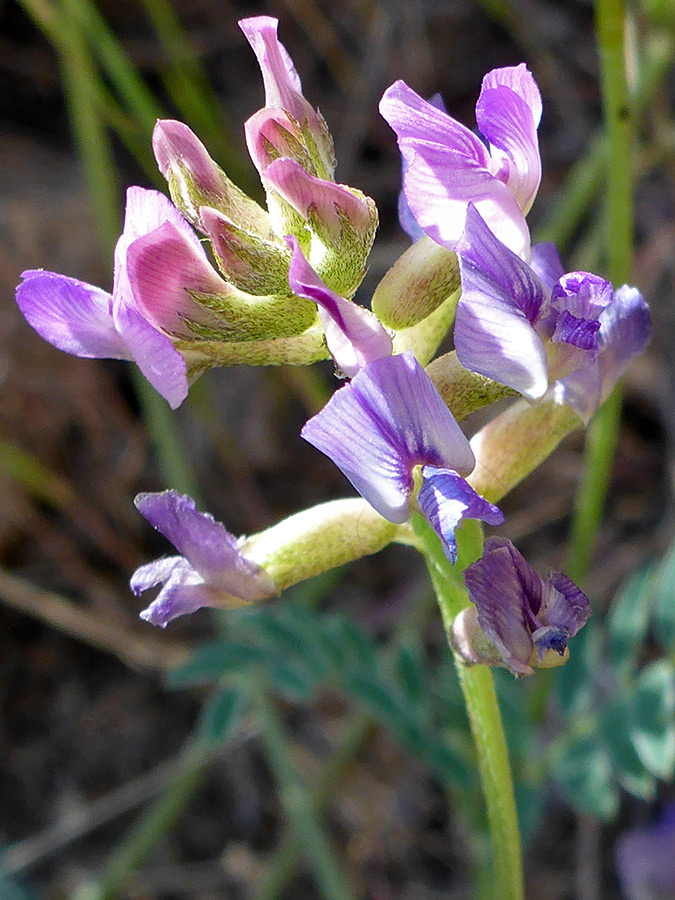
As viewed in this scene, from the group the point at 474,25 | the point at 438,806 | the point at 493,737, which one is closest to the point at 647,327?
the point at 493,737

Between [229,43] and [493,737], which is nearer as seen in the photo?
[493,737]

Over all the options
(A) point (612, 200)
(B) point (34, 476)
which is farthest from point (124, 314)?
(B) point (34, 476)

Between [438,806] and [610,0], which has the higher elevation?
[610,0]

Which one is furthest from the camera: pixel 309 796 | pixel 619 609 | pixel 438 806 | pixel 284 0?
pixel 284 0

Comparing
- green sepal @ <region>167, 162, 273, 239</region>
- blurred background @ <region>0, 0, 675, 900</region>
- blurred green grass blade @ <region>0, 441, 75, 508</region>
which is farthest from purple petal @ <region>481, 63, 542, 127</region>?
blurred green grass blade @ <region>0, 441, 75, 508</region>

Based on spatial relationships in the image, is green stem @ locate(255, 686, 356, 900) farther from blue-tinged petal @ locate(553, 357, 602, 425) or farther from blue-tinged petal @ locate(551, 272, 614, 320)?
blue-tinged petal @ locate(551, 272, 614, 320)

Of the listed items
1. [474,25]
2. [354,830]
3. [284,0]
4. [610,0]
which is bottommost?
[354,830]

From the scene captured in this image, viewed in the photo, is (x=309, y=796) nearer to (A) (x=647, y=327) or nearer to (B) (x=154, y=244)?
(A) (x=647, y=327)

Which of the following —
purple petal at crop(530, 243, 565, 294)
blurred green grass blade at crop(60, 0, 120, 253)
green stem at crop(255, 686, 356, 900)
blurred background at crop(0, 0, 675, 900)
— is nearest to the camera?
purple petal at crop(530, 243, 565, 294)
